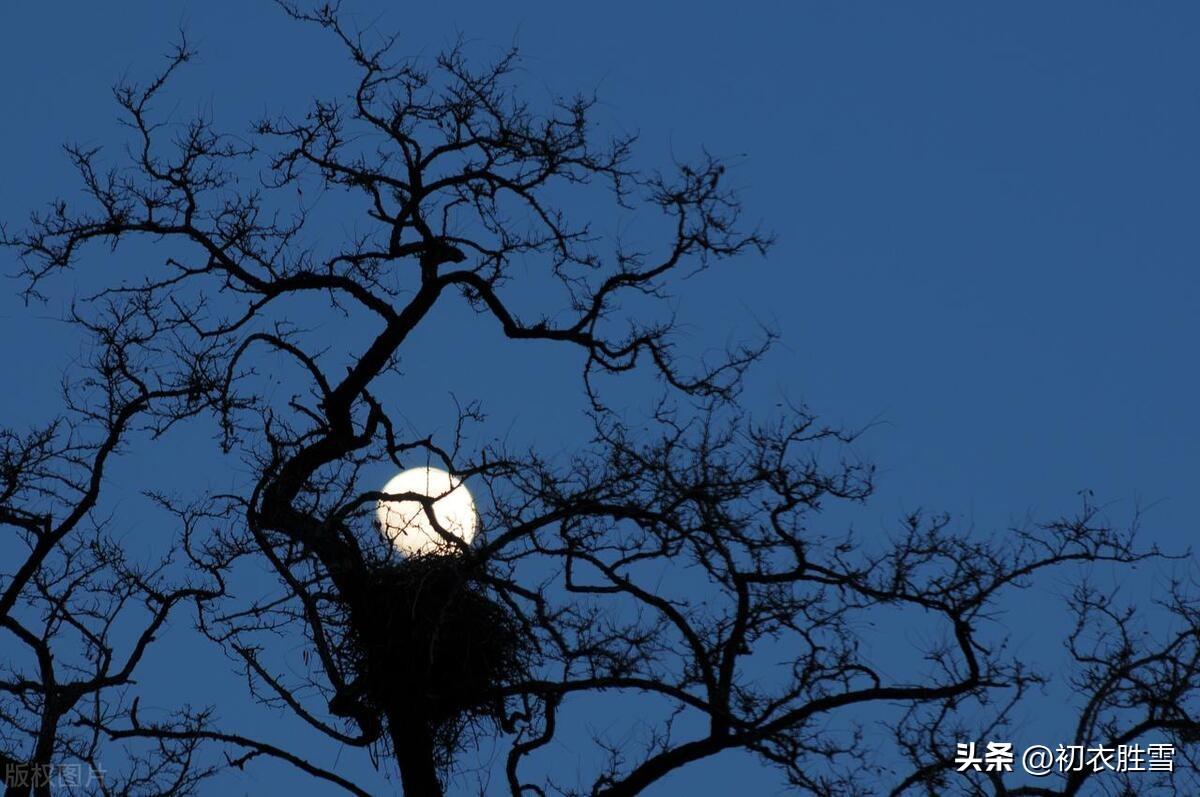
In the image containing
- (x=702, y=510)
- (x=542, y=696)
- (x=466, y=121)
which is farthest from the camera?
(x=466, y=121)

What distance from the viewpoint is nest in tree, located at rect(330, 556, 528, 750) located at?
809 cm

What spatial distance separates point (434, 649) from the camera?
8.01m

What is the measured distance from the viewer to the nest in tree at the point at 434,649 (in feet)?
26.6

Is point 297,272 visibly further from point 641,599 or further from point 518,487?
point 641,599

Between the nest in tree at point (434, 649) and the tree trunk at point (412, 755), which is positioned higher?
the nest in tree at point (434, 649)

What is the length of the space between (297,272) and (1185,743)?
4.98 m

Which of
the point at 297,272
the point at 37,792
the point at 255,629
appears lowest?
the point at 37,792

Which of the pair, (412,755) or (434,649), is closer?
(434,649)

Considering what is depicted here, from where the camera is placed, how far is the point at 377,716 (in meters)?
8.25

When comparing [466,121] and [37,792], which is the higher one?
[466,121]

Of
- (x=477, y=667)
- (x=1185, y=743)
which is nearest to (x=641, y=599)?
(x=477, y=667)

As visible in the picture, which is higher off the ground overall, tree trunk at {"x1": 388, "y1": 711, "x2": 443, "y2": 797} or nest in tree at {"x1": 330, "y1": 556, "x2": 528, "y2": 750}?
nest in tree at {"x1": 330, "y1": 556, "x2": 528, "y2": 750}

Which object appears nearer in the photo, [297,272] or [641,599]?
[641,599]

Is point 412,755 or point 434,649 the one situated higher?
point 434,649
